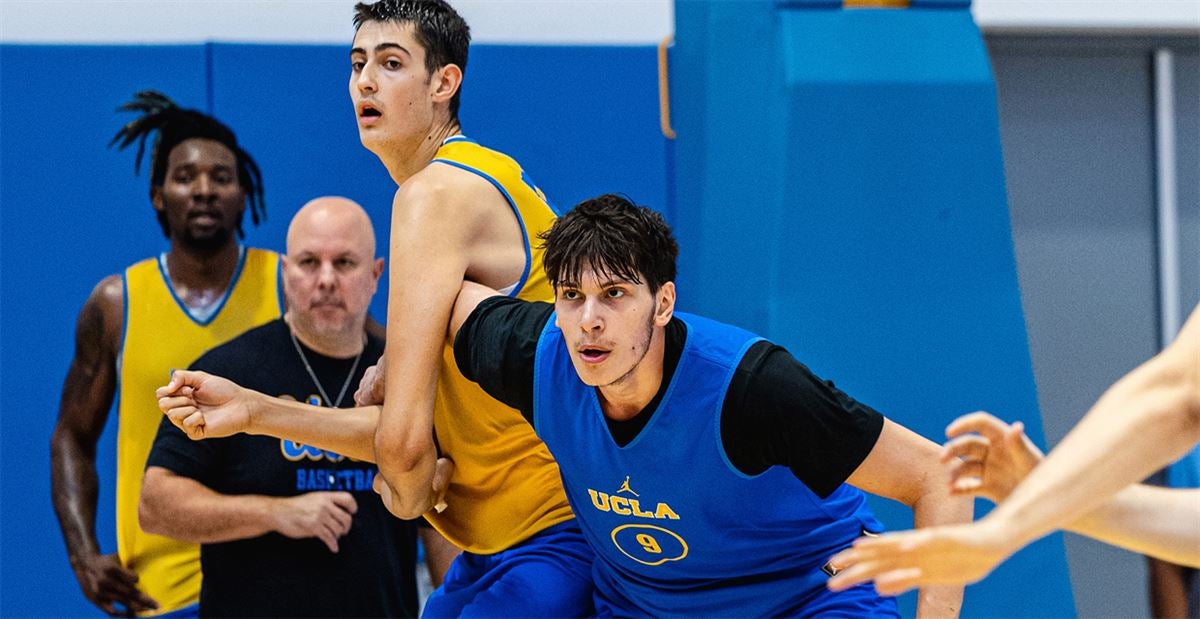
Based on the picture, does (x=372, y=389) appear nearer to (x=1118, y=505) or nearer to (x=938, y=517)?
(x=938, y=517)

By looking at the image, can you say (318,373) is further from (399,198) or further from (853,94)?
(853,94)

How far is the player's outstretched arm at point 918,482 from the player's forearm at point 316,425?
965mm

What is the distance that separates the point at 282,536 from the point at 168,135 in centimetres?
164

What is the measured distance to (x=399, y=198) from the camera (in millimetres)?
2816

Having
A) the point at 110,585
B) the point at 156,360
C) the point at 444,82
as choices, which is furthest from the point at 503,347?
the point at 110,585

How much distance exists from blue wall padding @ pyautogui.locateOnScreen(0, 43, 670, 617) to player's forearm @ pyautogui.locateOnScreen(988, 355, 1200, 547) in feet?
11.3

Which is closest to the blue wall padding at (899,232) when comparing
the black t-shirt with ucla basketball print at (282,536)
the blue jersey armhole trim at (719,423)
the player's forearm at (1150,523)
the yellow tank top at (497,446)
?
the yellow tank top at (497,446)

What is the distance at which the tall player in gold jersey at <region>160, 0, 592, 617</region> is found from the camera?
9.00 feet

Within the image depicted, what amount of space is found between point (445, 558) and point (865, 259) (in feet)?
4.71

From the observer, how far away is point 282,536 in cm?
374

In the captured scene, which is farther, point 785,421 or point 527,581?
point 527,581

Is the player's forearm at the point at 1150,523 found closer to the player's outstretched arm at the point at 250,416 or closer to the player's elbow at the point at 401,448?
the player's elbow at the point at 401,448

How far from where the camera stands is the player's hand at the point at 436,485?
283cm

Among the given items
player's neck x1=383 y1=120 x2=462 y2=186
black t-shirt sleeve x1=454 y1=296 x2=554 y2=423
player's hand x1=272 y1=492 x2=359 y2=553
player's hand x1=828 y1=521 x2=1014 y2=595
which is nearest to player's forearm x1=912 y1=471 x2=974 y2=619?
black t-shirt sleeve x1=454 y1=296 x2=554 y2=423
